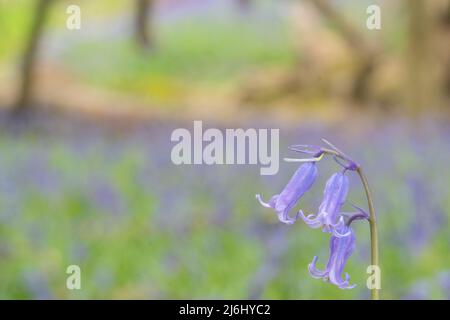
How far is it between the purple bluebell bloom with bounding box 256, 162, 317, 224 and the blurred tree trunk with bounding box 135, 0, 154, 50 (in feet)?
14.1

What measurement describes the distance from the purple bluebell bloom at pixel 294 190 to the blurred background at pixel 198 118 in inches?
74.5

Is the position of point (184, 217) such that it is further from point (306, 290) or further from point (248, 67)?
point (248, 67)

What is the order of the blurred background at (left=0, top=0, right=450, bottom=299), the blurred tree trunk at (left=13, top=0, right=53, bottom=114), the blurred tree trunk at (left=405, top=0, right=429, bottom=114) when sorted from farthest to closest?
1. the blurred tree trunk at (left=405, top=0, right=429, bottom=114)
2. the blurred tree trunk at (left=13, top=0, right=53, bottom=114)
3. the blurred background at (left=0, top=0, right=450, bottom=299)

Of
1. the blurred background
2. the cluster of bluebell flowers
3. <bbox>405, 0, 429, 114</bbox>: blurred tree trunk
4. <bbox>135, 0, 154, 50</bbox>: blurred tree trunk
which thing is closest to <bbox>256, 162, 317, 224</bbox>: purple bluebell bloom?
→ the cluster of bluebell flowers

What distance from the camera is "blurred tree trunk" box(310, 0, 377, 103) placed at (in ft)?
18.2

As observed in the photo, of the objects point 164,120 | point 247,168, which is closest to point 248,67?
point 164,120

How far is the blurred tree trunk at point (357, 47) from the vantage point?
555 centimetres

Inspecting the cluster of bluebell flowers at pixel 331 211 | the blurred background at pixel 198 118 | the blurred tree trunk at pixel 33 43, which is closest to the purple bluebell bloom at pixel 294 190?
the cluster of bluebell flowers at pixel 331 211

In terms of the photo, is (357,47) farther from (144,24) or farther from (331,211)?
(331,211)

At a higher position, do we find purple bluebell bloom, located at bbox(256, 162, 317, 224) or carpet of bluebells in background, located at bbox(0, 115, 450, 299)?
carpet of bluebells in background, located at bbox(0, 115, 450, 299)

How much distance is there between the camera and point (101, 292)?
279cm

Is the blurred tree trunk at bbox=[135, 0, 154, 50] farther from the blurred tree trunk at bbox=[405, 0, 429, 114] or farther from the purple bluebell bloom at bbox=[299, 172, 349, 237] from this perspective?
the purple bluebell bloom at bbox=[299, 172, 349, 237]

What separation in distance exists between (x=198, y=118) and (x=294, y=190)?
427cm

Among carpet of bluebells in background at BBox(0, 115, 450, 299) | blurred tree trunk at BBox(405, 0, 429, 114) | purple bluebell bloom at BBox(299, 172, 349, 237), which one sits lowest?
purple bluebell bloom at BBox(299, 172, 349, 237)
